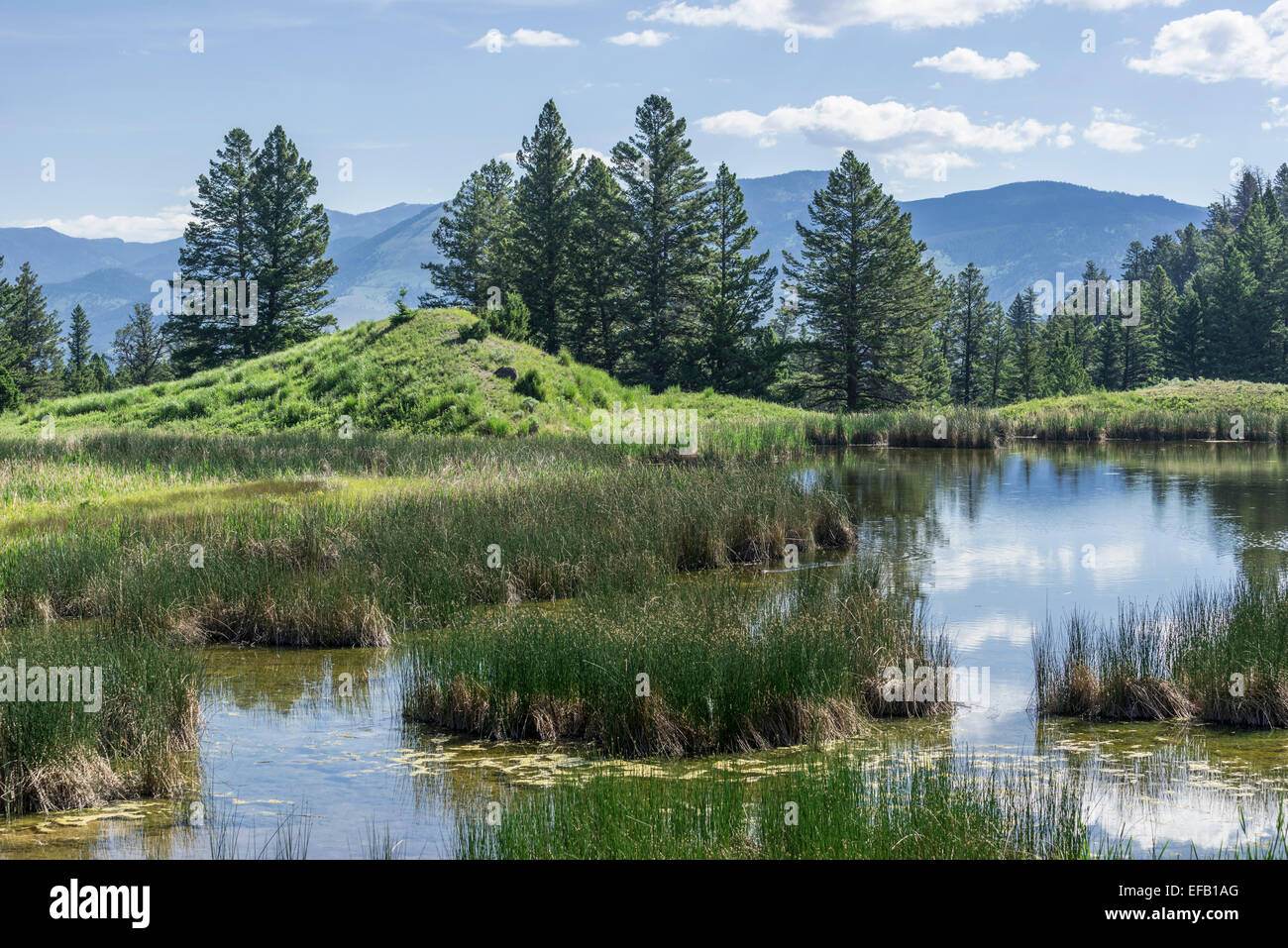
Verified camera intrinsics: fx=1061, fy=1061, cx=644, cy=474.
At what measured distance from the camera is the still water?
6680 mm

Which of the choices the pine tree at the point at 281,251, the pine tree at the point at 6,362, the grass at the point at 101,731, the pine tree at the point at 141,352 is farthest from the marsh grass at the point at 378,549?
the pine tree at the point at 141,352

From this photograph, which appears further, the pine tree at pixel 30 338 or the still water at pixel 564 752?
the pine tree at pixel 30 338

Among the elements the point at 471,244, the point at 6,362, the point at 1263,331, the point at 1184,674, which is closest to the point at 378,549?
the point at 1184,674

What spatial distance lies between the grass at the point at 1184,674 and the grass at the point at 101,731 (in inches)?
286

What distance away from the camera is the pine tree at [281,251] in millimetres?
58125

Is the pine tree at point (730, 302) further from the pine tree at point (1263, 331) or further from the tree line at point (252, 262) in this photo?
the pine tree at point (1263, 331)

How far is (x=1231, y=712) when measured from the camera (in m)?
8.84

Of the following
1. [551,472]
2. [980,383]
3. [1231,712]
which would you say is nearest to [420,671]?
[1231,712]

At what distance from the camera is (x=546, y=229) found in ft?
186

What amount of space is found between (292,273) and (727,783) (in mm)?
57409

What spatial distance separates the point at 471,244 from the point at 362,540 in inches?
2085

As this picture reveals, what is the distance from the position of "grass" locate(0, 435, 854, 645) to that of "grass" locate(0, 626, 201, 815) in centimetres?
312

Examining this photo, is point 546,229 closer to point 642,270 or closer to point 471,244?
point 642,270

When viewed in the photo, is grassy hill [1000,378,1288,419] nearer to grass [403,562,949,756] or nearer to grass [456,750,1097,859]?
grass [403,562,949,756]
